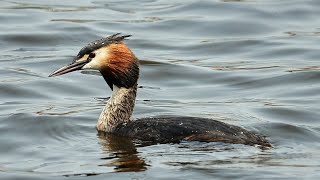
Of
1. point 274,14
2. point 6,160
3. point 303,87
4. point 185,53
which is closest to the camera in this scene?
point 6,160

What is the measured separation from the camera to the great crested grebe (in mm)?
12227

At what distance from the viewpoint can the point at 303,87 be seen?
53.2ft

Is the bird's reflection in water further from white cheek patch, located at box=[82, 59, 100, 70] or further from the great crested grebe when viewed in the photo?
white cheek patch, located at box=[82, 59, 100, 70]

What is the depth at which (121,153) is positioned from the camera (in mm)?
12266

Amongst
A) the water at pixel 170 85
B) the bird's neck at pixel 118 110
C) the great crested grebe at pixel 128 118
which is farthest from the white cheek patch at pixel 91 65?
the water at pixel 170 85

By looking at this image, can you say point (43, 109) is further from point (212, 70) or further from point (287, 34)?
point (287, 34)

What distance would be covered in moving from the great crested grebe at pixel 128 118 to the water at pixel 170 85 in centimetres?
14

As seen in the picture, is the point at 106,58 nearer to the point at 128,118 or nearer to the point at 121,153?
the point at 128,118

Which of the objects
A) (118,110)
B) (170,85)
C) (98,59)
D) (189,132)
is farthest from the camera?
(170,85)

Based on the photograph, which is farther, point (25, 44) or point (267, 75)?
point (25, 44)

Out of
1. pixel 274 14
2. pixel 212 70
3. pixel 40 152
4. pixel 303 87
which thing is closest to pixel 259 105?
pixel 303 87

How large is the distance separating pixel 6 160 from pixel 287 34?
9.14m

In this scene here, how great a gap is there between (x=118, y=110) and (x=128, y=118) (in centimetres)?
16

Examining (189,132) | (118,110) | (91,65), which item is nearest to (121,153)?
(189,132)
